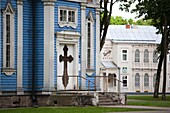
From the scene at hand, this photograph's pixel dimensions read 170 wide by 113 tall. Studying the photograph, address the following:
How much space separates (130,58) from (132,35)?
143 inches

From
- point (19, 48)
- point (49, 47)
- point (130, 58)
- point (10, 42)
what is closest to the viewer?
point (10, 42)

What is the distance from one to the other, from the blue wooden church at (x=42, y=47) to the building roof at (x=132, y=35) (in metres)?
46.5

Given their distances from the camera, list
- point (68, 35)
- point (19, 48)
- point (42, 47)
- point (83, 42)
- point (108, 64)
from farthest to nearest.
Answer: point (108, 64)
point (83, 42)
point (68, 35)
point (42, 47)
point (19, 48)

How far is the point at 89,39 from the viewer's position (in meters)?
41.5

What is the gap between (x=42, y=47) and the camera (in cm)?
3872

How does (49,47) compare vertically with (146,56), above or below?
above

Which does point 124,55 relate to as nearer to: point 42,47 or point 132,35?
point 132,35

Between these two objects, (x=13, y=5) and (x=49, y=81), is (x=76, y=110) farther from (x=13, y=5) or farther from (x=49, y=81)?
(x=13, y=5)

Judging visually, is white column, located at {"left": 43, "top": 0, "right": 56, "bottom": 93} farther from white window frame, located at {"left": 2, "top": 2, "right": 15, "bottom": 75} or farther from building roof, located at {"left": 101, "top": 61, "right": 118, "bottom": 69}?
building roof, located at {"left": 101, "top": 61, "right": 118, "bottom": 69}

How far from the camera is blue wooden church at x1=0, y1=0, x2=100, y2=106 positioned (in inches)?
1496

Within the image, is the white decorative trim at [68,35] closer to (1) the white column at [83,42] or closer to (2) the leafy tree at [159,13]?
(1) the white column at [83,42]

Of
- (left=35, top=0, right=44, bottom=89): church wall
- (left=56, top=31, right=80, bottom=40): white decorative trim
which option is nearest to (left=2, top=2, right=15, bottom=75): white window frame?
(left=35, top=0, right=44, bottom=89): church wall

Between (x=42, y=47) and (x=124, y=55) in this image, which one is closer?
(x=42, y=47)

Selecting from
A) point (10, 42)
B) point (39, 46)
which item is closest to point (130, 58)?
point (39, 46)
